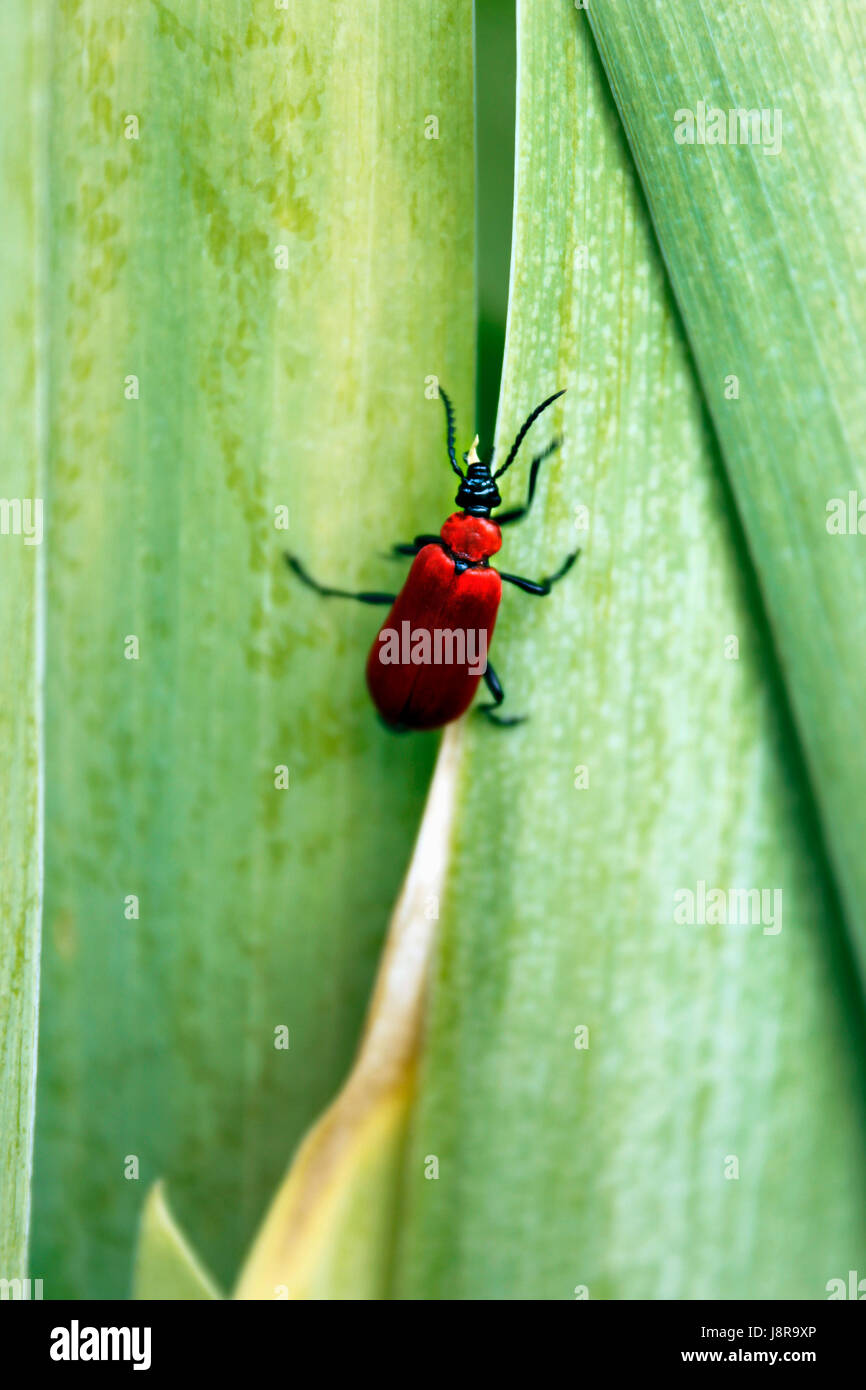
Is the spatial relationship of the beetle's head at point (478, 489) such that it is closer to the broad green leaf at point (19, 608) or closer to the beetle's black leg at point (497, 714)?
the beetle's black leg at point (497, 714)

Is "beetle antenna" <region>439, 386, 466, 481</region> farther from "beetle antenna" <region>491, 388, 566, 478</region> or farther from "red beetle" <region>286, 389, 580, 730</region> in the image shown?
"beetle antenna" <region>491, 388, 566, 478</region>

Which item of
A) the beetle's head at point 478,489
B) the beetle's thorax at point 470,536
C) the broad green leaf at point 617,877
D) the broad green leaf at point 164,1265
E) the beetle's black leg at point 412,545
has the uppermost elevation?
the beetle's head at point 478,489

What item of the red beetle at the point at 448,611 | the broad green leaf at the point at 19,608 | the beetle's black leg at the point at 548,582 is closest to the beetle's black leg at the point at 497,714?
the red beetle at the point at 448,611

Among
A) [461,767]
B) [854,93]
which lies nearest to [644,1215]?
[461,767]

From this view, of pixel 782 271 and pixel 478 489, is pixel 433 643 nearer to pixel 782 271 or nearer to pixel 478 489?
pixel 478 489

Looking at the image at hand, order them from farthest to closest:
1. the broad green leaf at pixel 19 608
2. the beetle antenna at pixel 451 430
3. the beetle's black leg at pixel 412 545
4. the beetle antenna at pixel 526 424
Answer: the beetle's black leg at pixel 412 545
the beetle antenna at pixel 451 430
the beetle antenna at pixel 526 424
the broad green leaf at pixel 19 608

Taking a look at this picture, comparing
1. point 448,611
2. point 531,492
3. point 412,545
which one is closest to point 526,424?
point 531,492
